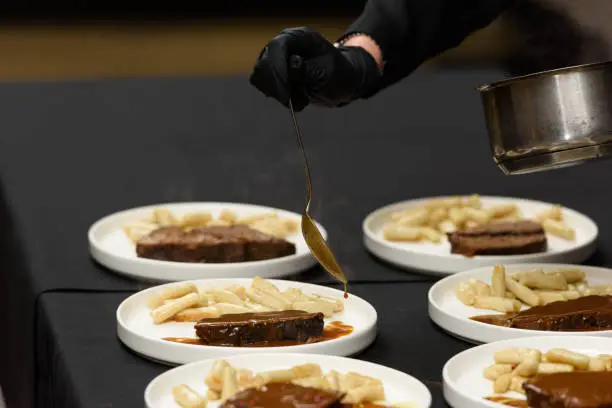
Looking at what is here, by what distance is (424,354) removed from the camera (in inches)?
66.0

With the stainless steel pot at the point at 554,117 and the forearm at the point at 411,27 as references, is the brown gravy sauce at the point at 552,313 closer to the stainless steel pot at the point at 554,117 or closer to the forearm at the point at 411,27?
the stainless steel pot at the point at 554,117

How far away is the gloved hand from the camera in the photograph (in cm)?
189

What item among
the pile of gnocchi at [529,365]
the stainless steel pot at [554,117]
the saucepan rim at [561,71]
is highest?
the saucepan rim at [561,71]

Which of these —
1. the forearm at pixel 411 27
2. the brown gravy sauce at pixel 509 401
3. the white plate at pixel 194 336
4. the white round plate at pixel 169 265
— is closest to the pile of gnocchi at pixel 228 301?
the white plate at pixel 194 336

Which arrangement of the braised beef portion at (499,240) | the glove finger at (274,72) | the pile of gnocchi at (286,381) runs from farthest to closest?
the braised beef portion at (499,240)
the glove finger at (274,72)
the pile of gnocchi at (286,381)

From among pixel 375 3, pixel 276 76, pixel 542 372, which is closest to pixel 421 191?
pixel 375 3

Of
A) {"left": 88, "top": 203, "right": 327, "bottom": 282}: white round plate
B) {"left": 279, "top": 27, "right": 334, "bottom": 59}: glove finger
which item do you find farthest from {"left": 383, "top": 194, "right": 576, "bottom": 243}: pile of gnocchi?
{"left": 279, "top": 27, "right": 334, "bottom": 59}: glove finger

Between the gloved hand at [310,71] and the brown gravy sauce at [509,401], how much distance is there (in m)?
0.67

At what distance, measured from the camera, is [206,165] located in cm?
305

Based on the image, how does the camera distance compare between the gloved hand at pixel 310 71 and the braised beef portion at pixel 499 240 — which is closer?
the gloved hand at pixel 310 71

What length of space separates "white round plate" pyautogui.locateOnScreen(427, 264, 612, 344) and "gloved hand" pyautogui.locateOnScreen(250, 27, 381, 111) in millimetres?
411

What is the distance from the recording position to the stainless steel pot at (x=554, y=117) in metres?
1.71

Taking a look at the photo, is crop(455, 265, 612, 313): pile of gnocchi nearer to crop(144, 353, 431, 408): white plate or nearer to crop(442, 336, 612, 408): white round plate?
crop(442, 336, 612, 408): white round plate

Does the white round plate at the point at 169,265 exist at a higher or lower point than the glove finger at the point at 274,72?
lower
